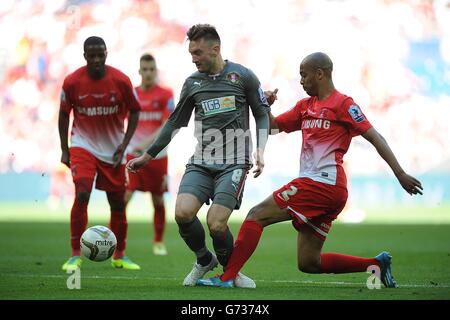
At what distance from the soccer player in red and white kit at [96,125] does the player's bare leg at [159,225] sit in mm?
2094

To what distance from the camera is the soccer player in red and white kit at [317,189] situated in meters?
7.72

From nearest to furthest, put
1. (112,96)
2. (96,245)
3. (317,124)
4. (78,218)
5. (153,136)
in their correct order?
(317,124), (96,245), (78,218), (112,96), (153,136)

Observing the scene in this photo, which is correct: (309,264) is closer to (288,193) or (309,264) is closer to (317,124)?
(288,193)

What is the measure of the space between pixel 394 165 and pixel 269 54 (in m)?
22.8

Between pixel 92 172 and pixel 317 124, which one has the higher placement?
pixel 317 124

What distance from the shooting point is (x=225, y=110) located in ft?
26.4

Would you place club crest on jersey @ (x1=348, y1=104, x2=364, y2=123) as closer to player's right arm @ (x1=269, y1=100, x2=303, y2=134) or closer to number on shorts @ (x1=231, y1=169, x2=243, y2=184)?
player's right arm @ (x1=269, y1=100, x2=303, y2=134)

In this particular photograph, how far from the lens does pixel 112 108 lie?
413 inches

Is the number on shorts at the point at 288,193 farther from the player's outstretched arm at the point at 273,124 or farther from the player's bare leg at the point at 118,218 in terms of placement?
the player's bare leg at the point at 118,218

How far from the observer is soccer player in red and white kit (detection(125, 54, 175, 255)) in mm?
13154

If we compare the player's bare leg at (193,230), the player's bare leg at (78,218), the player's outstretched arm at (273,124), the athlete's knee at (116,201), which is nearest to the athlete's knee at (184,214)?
the player's bare leg at (193,230)

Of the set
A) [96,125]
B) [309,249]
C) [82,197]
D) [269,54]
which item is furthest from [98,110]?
[269,54]

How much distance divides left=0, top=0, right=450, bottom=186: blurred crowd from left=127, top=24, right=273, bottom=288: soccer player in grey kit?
19.3 m
